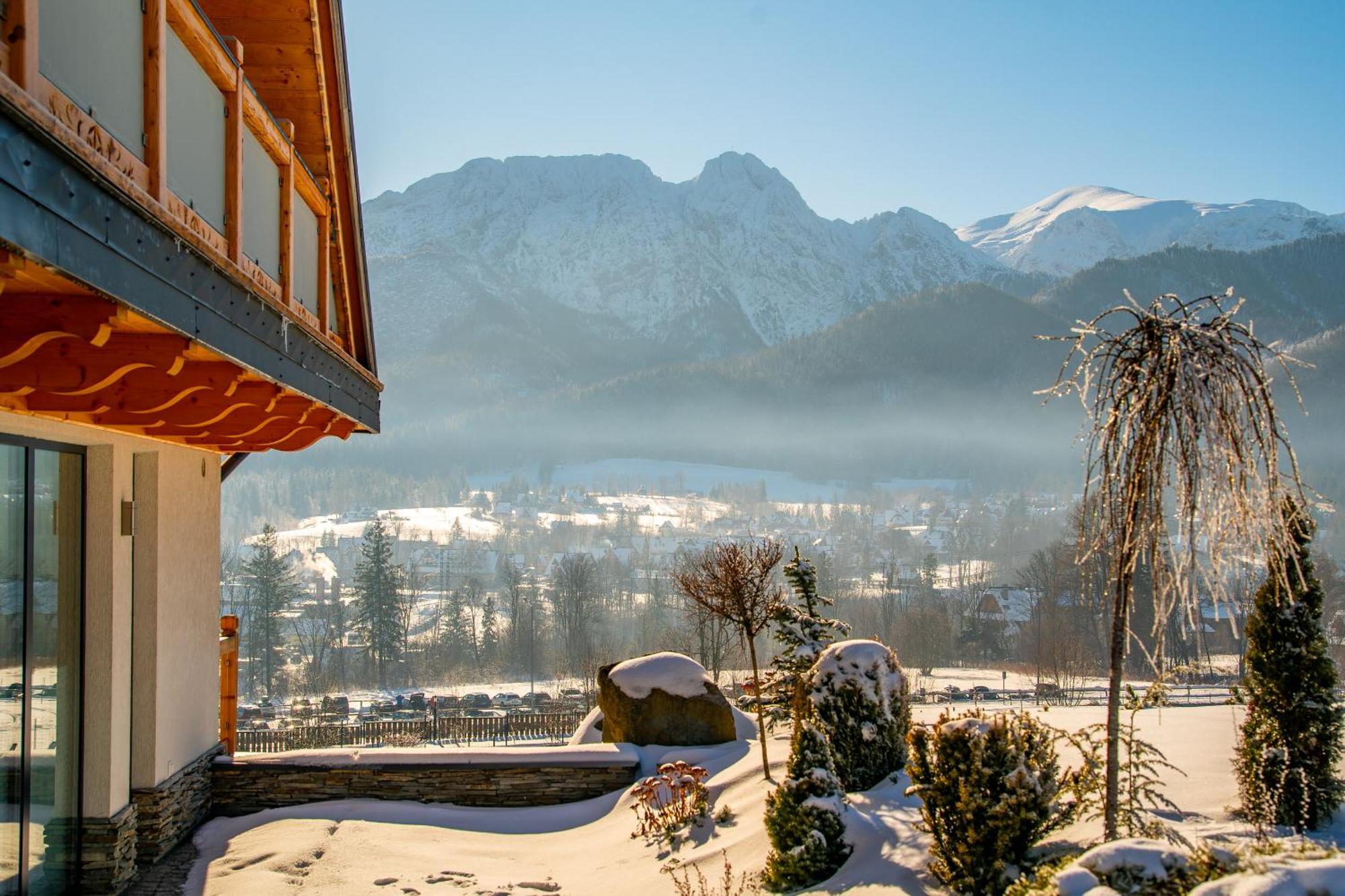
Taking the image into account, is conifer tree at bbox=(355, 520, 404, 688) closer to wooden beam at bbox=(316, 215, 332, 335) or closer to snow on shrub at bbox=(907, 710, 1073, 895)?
wooden beam at bbox=(316, 215, 332, 335)

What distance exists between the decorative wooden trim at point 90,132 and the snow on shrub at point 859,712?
7113 mm

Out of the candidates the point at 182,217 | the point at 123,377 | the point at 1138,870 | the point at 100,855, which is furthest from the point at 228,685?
the point at 1138,870

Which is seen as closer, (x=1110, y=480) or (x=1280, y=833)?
(x=1110, y=480)

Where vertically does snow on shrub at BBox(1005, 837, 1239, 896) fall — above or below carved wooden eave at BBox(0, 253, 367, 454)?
below

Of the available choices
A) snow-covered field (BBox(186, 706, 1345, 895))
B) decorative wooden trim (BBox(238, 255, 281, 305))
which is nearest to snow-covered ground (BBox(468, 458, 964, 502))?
snow-covered field (BBox(186, 706, 1345, 895))

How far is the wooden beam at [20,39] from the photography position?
3061 millimetres

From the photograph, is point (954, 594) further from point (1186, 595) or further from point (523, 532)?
point (1186, 595)

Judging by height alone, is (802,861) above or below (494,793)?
above

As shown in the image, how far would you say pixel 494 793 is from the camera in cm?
1091

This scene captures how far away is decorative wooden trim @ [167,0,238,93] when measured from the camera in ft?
14.6

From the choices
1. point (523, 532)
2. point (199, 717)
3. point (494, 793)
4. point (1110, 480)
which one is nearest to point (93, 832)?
point (199, 717)

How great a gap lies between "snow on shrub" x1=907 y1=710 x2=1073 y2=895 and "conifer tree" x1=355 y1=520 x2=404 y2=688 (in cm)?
5999

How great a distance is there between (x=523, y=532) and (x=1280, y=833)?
12567cm

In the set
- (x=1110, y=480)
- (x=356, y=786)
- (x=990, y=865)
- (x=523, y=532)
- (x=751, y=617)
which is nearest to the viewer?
(x=1110, y=480)
